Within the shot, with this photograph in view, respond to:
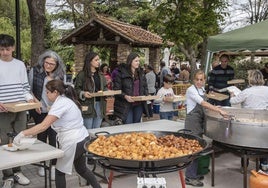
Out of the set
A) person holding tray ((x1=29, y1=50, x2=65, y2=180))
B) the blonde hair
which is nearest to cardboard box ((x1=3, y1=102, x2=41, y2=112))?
person holding tray ((x1=29, y1=50, x2=65, y2=180))

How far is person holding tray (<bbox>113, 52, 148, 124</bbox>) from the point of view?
17.2 ft

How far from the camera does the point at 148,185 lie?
2.58 metres

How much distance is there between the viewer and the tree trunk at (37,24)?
7184mm

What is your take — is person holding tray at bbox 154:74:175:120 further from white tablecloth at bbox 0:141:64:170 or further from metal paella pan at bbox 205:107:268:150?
white tablecloth at bbox 0:141:64:170

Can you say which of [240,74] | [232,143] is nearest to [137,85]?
[232,143]

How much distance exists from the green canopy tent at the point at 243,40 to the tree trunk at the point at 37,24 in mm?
3352

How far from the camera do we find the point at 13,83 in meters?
4.11

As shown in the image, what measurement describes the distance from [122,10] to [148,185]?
2041 centimetres

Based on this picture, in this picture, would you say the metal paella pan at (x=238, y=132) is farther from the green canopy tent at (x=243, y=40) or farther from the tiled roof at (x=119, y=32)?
the tiled roof at (x=119, y=32)

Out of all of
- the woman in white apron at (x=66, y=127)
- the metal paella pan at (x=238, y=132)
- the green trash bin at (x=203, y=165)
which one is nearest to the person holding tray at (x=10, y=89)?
the woman in white apron at (x=66, y=127)

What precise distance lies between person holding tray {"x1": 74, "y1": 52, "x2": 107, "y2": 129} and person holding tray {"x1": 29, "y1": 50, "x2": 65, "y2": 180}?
1.86ft

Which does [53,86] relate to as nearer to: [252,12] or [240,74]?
[240,74]

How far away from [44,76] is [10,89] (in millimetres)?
499

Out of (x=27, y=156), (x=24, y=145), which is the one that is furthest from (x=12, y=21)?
(x=27, y=156)
